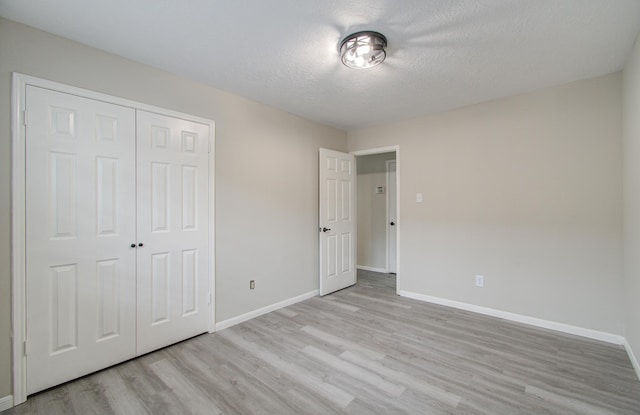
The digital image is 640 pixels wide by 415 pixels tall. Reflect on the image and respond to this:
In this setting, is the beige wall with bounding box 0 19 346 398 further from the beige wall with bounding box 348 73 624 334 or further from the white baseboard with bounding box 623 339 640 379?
the white baseboard with bounding box 623 339 640 379

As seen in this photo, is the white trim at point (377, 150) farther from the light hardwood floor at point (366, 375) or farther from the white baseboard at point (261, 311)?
the light hardwood floor at point (366, 375)

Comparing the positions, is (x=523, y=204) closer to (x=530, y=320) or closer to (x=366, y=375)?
(x=530, y=320)

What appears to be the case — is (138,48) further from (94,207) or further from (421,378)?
(421,378)

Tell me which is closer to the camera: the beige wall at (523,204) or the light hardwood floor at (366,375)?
the light hardwood floor at (366,375)

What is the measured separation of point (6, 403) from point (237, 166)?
2344 mm

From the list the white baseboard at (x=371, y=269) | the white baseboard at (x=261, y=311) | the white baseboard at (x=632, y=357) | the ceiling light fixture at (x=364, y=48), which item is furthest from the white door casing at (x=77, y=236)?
the white baseboard at (x=371, y=269)

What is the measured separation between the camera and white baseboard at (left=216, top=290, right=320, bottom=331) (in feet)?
9.31

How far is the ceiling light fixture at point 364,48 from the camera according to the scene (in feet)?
6.26

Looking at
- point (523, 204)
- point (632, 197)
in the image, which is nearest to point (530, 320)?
point (523, 204)

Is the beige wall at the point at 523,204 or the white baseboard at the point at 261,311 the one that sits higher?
the beige wall at the point at 523,204

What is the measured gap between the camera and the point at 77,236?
1988 millimetres

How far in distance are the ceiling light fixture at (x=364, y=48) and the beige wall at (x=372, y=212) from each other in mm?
3275

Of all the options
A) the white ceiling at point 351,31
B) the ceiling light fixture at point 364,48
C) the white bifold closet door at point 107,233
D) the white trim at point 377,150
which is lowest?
the white bifold closet door at point 107,233

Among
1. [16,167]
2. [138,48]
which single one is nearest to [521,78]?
[138,48]
